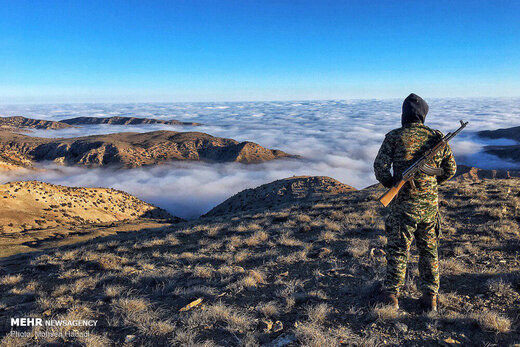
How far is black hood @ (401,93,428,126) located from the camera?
3629mm

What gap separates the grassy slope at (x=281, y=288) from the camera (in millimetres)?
3465

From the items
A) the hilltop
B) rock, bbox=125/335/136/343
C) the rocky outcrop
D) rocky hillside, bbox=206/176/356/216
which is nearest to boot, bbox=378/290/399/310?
rock, bbox=125/335/136/343

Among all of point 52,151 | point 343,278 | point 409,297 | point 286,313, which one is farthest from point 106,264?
point 52,151

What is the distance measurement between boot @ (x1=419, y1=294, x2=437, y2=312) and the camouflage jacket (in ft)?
4.40

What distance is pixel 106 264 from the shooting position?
685 cm

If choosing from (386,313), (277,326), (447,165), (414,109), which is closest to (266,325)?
(277,326)

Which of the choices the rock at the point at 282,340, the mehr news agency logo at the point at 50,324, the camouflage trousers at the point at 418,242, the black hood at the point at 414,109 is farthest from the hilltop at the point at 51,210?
the black hood at the point at 414,109

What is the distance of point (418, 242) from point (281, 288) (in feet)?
8.32

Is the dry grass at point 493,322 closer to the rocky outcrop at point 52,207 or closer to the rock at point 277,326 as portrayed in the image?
the rock at point 277,326

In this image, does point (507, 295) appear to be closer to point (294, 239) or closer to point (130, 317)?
point (294, 239)

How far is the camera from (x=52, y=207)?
2956 centimetres

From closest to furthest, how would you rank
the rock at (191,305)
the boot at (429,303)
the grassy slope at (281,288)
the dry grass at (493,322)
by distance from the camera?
the dry grass at (493,322)
the grassy slope at (281,288)
the boot at (429,303)
the rock at (191,305)

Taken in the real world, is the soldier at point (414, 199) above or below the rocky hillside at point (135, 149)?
above

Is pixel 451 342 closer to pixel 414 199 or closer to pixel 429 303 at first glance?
pixel 429 303
